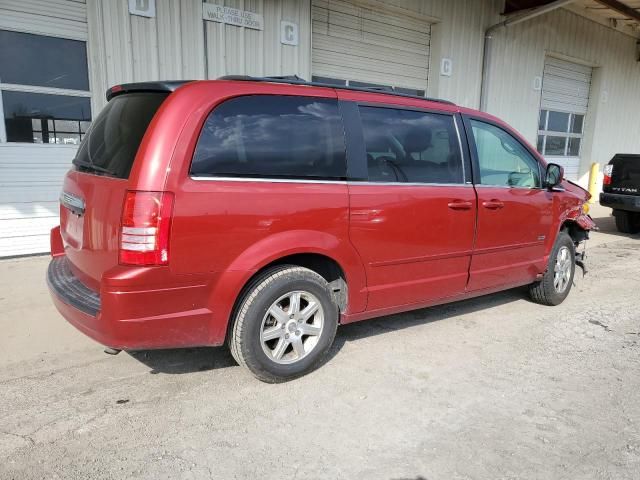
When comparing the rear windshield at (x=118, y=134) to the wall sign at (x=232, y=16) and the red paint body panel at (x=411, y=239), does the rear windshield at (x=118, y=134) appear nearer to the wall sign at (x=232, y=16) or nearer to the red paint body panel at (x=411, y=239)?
the red paint body panel at (x=411, y=239)

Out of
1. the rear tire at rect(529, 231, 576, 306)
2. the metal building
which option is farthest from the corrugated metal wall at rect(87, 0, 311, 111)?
the rear tire at rect(529, 231, 576, 306)

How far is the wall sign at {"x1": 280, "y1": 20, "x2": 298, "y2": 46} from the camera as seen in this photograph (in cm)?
796

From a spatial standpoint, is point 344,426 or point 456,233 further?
point 456,233

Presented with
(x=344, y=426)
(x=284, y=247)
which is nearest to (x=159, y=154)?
(x=284, y=247)

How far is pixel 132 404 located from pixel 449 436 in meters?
1.88

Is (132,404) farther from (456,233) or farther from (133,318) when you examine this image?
(456,233)

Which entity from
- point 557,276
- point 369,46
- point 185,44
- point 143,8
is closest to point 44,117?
point 143,8

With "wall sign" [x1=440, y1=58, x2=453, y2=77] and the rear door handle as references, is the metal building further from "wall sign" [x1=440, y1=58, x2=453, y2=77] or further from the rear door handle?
the rear door handle

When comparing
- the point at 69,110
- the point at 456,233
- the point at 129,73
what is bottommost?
the point at 456,233

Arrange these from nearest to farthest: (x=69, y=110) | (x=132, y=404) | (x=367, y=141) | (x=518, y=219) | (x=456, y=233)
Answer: (x=132, y=404) → (x=367, y=141) → (x=456, y=233) → (x=518, y=219) → (x=69, y=110)

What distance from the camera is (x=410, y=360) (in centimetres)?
370

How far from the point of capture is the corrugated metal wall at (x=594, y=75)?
39.5 feet

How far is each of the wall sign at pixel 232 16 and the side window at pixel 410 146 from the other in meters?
4.61

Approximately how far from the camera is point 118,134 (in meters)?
3.11
